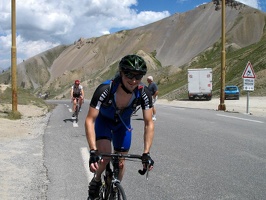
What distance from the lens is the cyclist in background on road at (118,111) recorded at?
3514 millimetres

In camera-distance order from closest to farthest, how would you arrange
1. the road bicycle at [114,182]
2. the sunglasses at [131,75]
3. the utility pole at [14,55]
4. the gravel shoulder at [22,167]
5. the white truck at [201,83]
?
the road bicycle at [114,182], the sunglasses at [131,75], the gravel shoulder at [22,167], the utility pole at [14,55], the white truck at [201,83]

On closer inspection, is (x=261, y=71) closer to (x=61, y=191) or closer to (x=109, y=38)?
(x=61, y=191)

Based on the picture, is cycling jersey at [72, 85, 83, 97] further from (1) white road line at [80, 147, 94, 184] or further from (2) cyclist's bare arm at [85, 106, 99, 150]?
(2) cyclist's bare arm at [85, 106, 99, 150]

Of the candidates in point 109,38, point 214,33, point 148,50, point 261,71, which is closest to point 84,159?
point 261,71

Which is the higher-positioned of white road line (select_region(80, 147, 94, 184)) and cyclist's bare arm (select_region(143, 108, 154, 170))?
cyclist's bare arm (select_region(143, 108, 154, 170))

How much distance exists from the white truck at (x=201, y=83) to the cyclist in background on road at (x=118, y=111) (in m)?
35.2

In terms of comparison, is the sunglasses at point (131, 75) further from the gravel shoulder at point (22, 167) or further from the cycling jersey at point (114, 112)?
the gravel shoulder at point (22, 167)

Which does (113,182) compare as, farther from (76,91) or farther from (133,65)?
(76,91)

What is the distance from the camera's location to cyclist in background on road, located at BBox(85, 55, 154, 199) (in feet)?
11.5

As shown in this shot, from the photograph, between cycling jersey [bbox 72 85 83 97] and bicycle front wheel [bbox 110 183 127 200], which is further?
cycling jersey [bbox 72 85 83 97]

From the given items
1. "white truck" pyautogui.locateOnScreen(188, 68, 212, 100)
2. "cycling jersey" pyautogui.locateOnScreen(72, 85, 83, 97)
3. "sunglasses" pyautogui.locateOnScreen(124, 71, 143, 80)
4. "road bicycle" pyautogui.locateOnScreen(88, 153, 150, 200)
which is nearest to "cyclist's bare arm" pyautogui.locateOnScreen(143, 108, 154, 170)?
"road bicycle" pyautogui.locateOnScreen(88, 153, 150, 200)

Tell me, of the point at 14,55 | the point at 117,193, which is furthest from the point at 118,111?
the point at 14,55

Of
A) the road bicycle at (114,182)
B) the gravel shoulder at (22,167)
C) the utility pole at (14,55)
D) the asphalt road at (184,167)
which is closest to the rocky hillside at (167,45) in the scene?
the utility pole at (14,55)

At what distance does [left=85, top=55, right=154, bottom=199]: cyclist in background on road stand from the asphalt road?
1.30 metres
